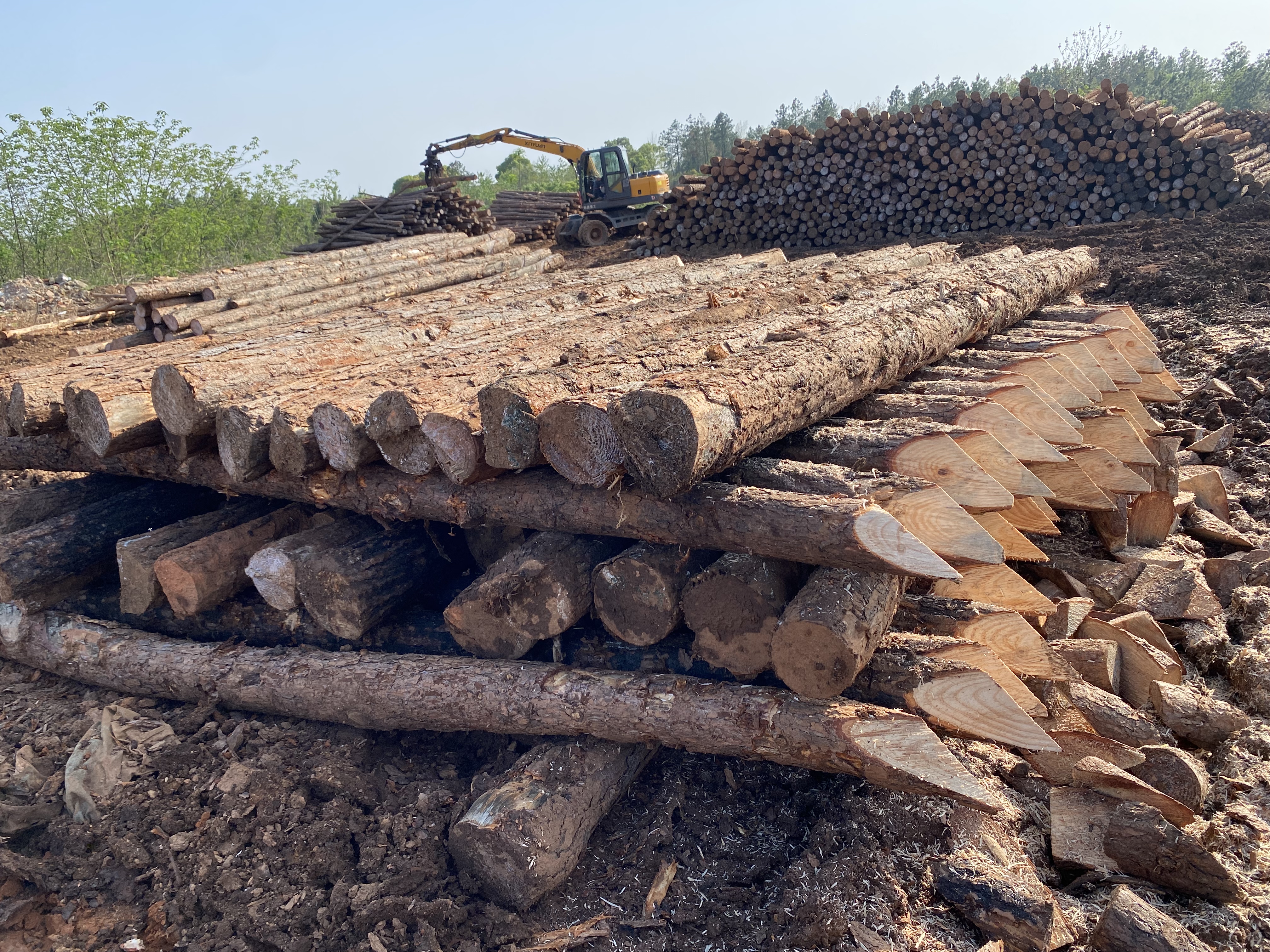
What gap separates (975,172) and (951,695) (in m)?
12.1

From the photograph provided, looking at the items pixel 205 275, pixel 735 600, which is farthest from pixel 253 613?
pixel 205 275

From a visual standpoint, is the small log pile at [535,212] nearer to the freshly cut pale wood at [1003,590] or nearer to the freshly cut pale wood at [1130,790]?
the freshly cut pale wood at [1003,590]

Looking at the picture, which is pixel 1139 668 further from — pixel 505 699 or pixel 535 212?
pixel 535 212

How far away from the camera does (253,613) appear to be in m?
3.51

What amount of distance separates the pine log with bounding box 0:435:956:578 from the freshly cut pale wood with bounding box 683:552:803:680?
11 cm

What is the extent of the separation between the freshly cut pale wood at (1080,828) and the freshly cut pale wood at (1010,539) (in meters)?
0.91

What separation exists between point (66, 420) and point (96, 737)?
5.47ft

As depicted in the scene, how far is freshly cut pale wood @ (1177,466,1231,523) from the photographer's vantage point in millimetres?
4570

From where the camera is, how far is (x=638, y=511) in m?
2.70

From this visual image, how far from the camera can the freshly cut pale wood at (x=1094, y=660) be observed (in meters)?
3.04

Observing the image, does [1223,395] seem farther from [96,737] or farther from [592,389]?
[96,737]

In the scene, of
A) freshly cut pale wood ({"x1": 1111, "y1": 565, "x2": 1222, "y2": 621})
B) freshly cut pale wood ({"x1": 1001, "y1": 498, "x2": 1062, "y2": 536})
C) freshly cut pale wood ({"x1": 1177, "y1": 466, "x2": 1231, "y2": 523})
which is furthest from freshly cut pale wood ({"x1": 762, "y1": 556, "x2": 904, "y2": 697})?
freshly cut pale wood ({"x1": 1177, "y1": 466, "x2": 1231, "y2": 523})

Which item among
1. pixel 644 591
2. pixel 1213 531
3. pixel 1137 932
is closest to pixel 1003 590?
pixel 1137 932

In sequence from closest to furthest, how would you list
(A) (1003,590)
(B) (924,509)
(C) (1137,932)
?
(C) (1137,932), (B) (924,509), (A) (1003,590)
